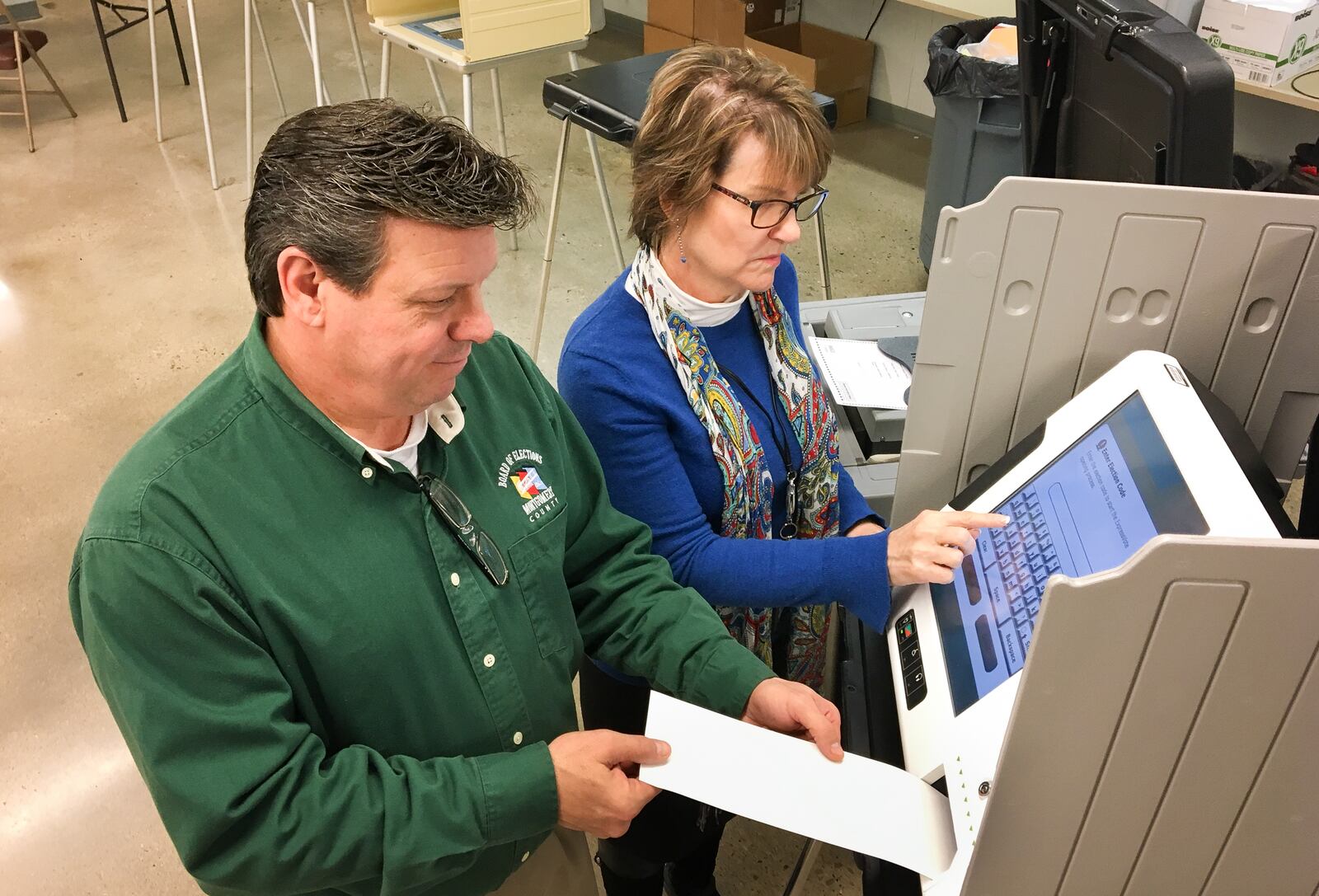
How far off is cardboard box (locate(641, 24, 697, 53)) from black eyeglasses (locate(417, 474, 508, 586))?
4.35 metres

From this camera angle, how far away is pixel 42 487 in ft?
9.44

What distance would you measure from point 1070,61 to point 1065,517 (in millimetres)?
674

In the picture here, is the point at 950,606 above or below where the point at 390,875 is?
above

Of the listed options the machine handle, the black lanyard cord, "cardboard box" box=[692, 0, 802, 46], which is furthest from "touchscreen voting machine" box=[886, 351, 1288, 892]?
"cardboard box" box=[692, 0, 802, 46]

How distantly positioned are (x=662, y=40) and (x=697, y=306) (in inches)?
163

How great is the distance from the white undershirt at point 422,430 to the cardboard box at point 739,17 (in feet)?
12.9

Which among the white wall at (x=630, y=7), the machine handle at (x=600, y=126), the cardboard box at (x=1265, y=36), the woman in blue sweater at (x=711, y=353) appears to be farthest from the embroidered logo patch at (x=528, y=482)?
the white wall at (x=630, y=7)

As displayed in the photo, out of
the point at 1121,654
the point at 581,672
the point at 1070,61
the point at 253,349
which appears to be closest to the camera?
the point at 1121,654

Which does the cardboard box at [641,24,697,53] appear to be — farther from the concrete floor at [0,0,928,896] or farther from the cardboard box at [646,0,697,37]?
the concrete floor at [0,0,928,896]

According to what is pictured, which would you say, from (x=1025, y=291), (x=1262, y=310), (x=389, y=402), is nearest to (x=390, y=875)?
(x=389, y=402)

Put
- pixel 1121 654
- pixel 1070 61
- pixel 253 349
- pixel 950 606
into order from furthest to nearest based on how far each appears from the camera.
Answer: pixel 1070 61, pixel 950 606, pixel 253 349, pixel 1121 654

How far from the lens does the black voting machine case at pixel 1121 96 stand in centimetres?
103

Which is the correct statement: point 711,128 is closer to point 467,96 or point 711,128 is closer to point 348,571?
point 348,571

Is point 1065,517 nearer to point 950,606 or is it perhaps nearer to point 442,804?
point 950,606
